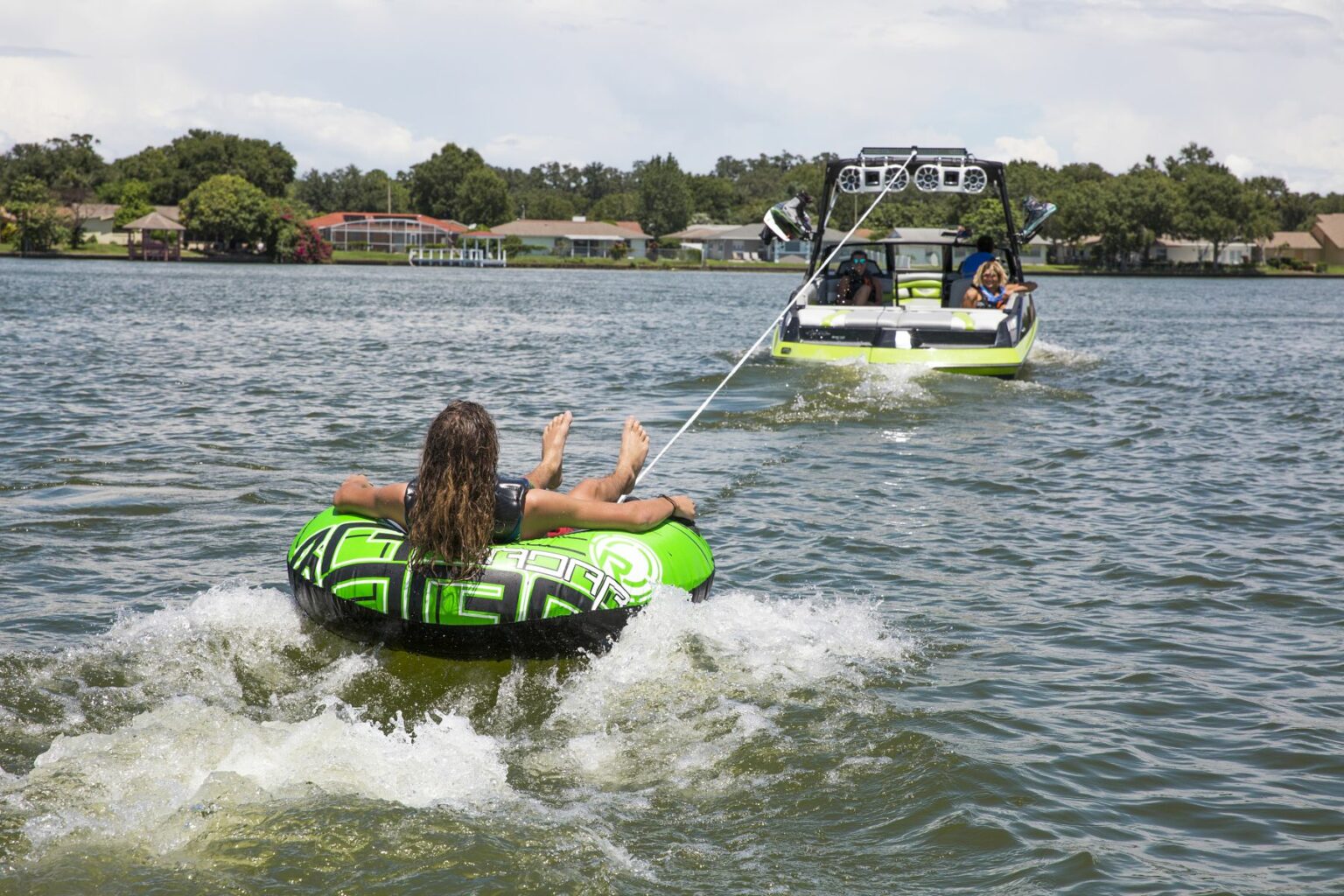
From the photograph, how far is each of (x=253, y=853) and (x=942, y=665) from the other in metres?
3.65

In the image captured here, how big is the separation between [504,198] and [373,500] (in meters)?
136

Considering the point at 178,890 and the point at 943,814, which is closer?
the point at 178,890

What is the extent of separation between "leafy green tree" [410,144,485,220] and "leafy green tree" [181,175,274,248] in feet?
137

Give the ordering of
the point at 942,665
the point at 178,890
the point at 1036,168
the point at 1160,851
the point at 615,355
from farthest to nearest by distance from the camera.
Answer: the point at 1036,168 → the point at 615,355 → the point at 942,665 → the point at 1160,851 → the point at 178,890

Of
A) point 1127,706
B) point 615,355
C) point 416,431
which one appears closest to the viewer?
point 1127,706

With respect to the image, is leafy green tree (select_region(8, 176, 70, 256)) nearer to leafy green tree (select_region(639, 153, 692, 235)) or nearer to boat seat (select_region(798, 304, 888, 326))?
leafy green tree (select_region(639, 153, 692, 235))

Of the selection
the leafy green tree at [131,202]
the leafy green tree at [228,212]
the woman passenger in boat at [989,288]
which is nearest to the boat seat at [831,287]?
the woman passenger in boat at [989,288]

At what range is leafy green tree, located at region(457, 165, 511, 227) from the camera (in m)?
138

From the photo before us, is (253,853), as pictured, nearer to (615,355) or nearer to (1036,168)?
(615,355)

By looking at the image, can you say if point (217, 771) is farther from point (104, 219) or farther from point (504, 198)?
point (504, 198)

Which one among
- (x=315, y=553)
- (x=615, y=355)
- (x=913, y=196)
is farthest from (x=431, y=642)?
(x=913, y=196)

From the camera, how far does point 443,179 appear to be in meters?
145

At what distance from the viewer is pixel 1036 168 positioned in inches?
4791

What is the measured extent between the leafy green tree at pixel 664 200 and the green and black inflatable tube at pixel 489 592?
13668cm
